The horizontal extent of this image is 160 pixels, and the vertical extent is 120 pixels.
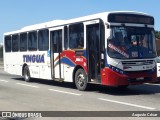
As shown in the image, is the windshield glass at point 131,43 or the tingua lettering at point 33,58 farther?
the tingua lettering at point 33,58

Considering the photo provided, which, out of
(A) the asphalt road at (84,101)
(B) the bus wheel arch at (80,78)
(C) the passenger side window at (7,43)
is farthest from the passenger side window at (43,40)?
(C) the passenger side window at (7,43)

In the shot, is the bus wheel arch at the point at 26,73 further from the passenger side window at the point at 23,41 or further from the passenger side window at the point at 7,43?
the passenger side window at the point at 7,43

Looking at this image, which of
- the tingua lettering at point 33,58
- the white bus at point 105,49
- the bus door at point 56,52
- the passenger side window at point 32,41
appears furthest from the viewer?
the passenger side window at point 32,41

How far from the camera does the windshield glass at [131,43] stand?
46.0 ft

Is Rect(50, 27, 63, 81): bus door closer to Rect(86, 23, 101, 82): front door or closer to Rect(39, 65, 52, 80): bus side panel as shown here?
Rect(39, 65, 52, 80): bus side panel

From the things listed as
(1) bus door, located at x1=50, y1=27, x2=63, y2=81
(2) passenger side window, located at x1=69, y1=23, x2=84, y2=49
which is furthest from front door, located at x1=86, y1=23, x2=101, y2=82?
(1) bus door, located at x1=50, y1=27, x2=63, y2=81

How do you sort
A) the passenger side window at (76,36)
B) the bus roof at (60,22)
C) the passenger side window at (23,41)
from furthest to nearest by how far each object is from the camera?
the passenger side window at (23,41) < the passenger side window at (76,36) < the bus roof at (60,22)

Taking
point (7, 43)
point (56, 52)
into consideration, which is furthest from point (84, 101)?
point (7, 43)

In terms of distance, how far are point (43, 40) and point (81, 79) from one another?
13.8 feet

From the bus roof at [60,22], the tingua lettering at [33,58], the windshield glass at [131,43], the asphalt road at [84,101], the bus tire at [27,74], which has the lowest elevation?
the asphalt road at [84,101]

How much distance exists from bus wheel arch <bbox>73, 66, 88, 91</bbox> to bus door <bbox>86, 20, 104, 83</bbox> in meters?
0.37

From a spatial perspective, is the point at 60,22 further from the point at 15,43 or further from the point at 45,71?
the point at 15,43

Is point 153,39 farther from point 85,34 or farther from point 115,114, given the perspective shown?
point 115,114

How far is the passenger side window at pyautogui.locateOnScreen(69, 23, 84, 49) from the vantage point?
612 inches
